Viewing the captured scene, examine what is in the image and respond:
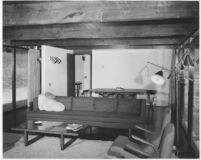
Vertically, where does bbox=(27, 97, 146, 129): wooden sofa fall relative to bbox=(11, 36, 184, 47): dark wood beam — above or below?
below

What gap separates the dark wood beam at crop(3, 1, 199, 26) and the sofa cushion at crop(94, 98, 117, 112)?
2762 millimetres

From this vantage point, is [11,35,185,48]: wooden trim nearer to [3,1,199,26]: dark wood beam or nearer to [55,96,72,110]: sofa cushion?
[55,96,72,110]: sofa cushion

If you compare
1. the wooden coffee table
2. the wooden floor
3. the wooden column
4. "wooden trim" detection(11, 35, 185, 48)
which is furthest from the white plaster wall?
the wooden coffee table

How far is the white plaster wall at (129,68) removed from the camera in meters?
10.4

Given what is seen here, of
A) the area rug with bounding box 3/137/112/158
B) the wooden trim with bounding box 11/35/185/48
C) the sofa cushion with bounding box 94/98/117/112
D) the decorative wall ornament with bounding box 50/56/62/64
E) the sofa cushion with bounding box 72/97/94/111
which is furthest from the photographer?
the decorative wall ornament with bounding box 50/56/62/64

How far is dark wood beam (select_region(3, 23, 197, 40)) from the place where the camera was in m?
5.83

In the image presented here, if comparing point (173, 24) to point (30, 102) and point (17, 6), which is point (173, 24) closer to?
point (17, 6)

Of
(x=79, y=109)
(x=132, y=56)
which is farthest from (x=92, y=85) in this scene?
(x=79, y=109)

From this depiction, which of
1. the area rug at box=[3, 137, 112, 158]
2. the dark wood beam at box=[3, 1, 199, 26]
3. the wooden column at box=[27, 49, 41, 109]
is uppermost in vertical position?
the dark wood beam at box=[3, 1, 199, 26]

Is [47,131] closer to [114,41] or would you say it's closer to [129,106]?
[129,106]

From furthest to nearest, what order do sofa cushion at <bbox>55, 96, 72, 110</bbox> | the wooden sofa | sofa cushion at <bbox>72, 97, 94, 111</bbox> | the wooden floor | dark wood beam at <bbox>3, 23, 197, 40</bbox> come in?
sofa cushion at <bbox>55, 96, 72, 110</bbox> → sofa cushion at <bbox>72, 97, 94, 111</bbox> → dark wood beam at <bbox>3, 23, 197, 40</bbox> → the wooden sofa → the wooden floor

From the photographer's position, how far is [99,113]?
5848 millimetres

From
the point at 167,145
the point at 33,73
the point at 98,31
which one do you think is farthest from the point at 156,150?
the point at 33,73

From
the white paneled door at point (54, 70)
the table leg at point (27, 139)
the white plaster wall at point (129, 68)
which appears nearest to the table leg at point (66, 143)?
the table leg at point (27, 139)
